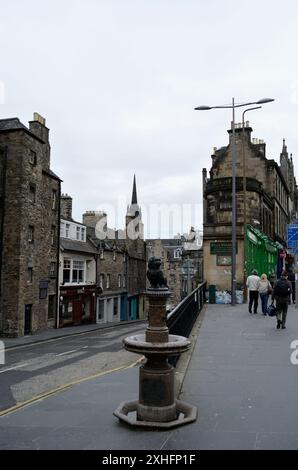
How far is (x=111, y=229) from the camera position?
170 ft

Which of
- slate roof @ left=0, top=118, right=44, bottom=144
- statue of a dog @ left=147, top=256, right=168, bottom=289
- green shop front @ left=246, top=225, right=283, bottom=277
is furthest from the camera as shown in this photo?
slate roof @ left=0, top=118, right=44, bottom=144

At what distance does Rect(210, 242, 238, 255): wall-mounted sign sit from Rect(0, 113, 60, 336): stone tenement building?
1239 cm

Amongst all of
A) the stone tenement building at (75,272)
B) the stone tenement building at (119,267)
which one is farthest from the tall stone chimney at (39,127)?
the stone tenement building at (119,267)

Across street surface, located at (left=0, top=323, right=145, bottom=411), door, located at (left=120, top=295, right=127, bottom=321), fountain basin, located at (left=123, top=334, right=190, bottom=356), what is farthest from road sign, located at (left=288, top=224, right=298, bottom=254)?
door, located at (left=120, top=295, right=127, bottom=321)

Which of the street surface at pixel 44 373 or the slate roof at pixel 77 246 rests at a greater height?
the slate roof at pixel 77 246

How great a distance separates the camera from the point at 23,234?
28672mm

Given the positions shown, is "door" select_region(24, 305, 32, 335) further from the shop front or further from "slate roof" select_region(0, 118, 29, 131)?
"slate roof" select_region(0, 118, 29, 131)

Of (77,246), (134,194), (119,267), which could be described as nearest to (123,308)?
(119,267)

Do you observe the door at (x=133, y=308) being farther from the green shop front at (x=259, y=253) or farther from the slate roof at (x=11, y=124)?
the slate roof at (x=11, y=124)

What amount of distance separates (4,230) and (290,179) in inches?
1938

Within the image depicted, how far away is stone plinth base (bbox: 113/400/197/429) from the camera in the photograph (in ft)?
17.1

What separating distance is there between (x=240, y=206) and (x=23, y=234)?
1536 centimetres

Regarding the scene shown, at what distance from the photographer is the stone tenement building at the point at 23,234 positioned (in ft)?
91.9
